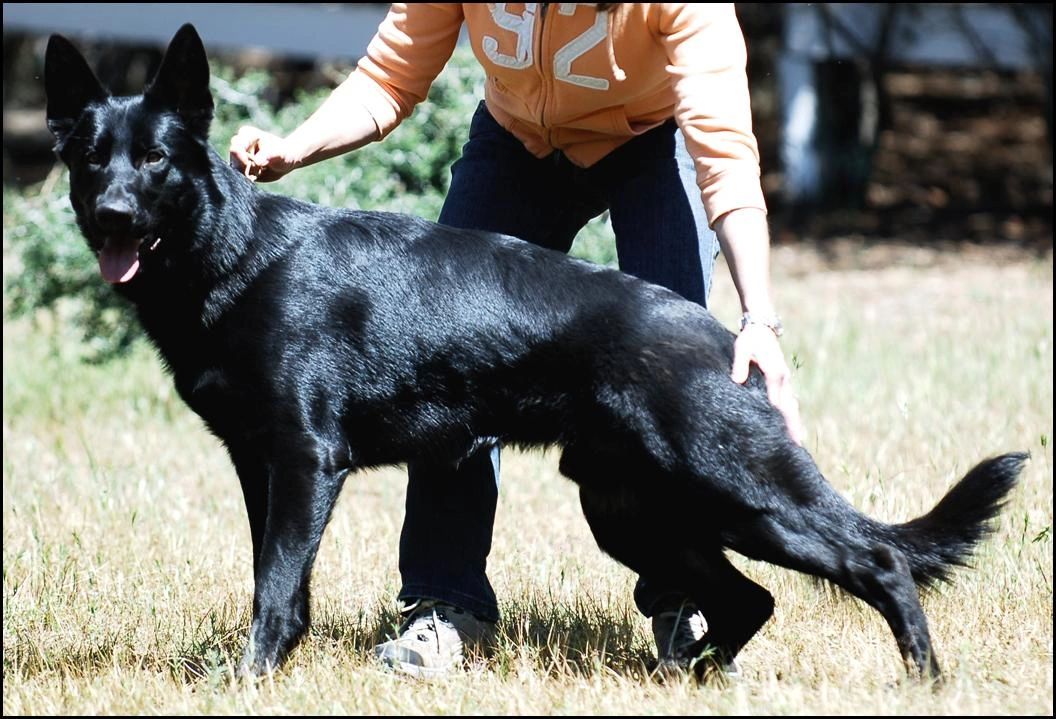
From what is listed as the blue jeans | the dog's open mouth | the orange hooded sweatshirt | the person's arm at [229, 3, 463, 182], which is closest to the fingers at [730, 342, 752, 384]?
the orange hooded sweatshirt

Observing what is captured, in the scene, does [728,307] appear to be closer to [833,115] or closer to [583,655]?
[833,115]

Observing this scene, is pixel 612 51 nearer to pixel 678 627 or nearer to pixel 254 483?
pixel 254 483

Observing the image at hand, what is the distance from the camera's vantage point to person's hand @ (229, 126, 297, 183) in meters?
3.49

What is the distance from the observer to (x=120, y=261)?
320 cm

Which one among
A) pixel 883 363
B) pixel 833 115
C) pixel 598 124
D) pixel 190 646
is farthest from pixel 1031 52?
pixel 190 646

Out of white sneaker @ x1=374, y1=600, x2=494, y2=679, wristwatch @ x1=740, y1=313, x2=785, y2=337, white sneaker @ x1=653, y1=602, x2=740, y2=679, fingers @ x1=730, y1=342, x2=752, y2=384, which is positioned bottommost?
white sneaker @ x1=374, y1=600, x2=494, y2=679

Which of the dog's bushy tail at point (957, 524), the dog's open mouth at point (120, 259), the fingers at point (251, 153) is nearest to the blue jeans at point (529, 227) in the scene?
the fingers at point (251, 153)

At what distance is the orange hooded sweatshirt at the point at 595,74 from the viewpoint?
3.15 metres

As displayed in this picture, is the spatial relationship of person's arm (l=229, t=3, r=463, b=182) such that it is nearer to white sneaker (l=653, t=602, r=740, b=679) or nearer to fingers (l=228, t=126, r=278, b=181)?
fingers (l=228, t=126, r=278, b=181)

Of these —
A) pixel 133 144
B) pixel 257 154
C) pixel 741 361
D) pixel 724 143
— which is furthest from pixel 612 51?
pixel 133 144

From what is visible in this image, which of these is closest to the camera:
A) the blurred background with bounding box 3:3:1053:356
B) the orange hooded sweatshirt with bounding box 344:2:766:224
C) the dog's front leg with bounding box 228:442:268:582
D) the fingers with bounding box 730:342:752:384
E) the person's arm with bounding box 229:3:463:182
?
the fingers with bounding box 730:342:752:384

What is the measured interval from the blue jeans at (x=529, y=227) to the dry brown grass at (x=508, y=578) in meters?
0.25

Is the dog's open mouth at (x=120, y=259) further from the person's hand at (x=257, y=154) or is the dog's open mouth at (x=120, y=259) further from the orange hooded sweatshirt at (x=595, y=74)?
the orange hooded sweatshirt at (x=595, y=74)

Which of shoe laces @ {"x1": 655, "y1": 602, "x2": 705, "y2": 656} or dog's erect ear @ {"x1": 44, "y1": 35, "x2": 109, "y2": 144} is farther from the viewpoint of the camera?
shoe laces @ {"x1": 655, "y1": 602, "x2": 705, "y2": 656}
